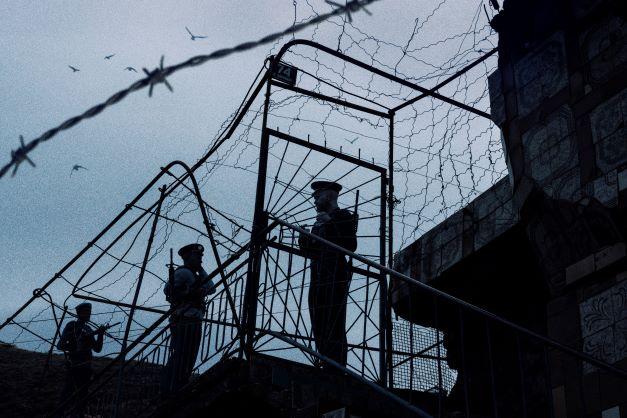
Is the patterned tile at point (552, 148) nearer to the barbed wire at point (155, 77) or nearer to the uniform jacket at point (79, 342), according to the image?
the barbed wire at point (155, 77)

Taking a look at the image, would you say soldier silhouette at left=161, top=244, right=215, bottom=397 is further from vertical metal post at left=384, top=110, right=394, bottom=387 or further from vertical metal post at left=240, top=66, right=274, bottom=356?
vertical metal post at left=384, top=110, right=394, bottom=387

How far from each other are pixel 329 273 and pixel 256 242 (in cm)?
87

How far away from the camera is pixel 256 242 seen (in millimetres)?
7258

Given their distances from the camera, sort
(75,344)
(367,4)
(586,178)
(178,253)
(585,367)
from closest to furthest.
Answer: (367,4) < (585,367) < (586,178) < (178,253) < (75,344)

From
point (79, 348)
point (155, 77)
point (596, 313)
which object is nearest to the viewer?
point (155, 77)

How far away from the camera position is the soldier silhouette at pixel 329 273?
740cm

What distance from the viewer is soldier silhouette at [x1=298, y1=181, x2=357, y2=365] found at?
7.40 meters

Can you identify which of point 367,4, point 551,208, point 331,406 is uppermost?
point 551,208

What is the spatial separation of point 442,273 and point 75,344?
5.44 m

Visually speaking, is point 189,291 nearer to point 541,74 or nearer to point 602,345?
point 541,74

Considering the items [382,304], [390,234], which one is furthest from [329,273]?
[390,234]

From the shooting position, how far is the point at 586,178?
6461 mm

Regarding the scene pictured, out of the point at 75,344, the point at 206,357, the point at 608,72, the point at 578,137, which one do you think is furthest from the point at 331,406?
the point at 75,344

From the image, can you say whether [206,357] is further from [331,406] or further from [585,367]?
[585,367]
